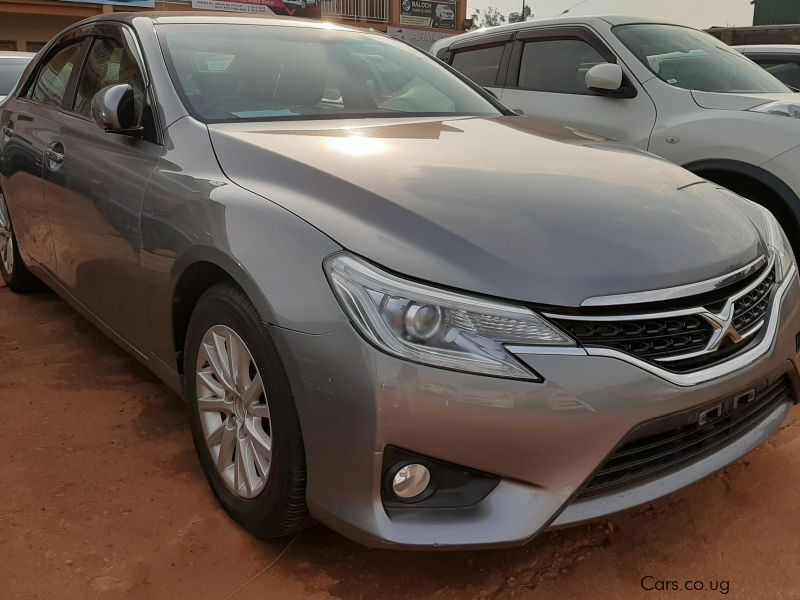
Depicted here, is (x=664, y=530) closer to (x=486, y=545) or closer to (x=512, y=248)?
(x=486, y=545)

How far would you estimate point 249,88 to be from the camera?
2830mm

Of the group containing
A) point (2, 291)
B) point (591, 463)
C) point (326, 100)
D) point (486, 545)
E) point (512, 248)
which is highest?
point (326, 100)

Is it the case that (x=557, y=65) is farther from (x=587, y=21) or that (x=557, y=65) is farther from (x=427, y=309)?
(x=427, y=309)

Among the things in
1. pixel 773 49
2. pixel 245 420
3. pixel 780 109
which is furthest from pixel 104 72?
pixel 773 49

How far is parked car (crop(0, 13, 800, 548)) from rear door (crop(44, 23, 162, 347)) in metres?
0.02

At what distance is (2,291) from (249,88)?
9.43 feet

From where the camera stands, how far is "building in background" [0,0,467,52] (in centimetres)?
1934

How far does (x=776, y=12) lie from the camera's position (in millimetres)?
20016

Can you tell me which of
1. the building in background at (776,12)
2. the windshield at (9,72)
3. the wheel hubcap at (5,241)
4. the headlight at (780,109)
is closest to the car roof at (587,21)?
the headlight at (780,109)

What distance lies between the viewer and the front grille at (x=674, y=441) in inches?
71.4

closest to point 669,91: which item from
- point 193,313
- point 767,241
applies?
point 767,241

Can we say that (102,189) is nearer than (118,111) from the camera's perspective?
No

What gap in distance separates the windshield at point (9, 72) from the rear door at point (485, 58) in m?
4.50

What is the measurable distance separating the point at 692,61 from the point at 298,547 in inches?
161
